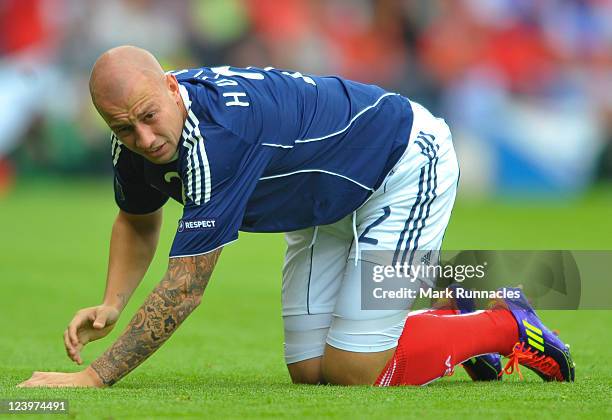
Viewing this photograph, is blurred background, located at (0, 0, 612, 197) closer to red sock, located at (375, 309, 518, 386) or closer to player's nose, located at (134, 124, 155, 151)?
red sock, located at (375, 309, 518, 386)

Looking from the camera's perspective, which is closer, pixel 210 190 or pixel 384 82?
pixel 210 190

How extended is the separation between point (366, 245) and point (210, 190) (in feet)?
3.68

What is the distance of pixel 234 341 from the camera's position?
705 centimetres

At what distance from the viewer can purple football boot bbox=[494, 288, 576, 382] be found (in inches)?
211

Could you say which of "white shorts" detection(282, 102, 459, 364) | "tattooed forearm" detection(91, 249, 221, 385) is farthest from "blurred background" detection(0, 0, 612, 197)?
"tattooed forearm" detection(91, 249, 221, 385)

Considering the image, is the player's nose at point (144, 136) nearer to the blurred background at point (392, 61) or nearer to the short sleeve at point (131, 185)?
the short sleeve at point (131, 185)

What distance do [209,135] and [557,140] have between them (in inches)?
573

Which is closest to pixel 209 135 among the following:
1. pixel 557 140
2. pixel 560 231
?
pixel 560 231

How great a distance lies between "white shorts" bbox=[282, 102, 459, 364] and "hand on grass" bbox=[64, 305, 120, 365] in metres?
1.02

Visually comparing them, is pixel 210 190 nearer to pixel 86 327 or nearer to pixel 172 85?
pixel 172 85

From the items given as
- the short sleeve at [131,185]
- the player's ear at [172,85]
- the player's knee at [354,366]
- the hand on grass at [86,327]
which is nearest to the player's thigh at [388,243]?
the player's knee at [354,366]

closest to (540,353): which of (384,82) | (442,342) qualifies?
(442,342)

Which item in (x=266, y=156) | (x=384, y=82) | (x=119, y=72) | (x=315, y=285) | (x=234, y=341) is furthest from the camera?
(x=384, y=82)

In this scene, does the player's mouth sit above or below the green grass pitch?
above
